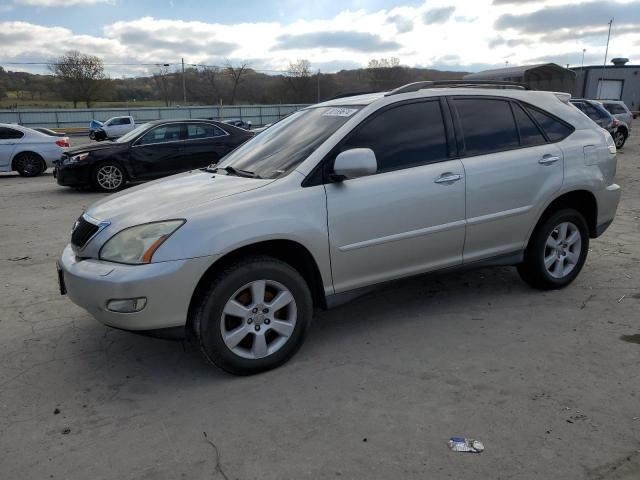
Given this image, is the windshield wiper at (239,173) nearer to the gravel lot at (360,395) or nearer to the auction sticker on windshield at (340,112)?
the auction sticker on windshield at (340,112)

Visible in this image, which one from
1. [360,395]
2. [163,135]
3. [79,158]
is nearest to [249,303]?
[360,395]

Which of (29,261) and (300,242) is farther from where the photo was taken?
(29,261)

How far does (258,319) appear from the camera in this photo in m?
3.32

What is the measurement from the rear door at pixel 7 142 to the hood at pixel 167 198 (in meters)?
11.8

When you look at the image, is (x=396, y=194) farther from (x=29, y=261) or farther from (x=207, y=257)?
(x=29, y=261)

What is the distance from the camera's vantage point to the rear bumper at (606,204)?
15.5ft

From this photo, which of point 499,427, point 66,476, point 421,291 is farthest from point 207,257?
point 421,291

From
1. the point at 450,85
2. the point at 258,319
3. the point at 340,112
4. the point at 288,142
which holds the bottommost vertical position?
the point at 258,319

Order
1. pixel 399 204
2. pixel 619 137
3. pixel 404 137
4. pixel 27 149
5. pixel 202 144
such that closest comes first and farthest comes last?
pixel 399 204
pixel 404 137
pixel 202 144
pixel 27 149
pixel 619 137

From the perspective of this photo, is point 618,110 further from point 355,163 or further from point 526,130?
point 355,163

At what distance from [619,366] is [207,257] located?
2.68 meters

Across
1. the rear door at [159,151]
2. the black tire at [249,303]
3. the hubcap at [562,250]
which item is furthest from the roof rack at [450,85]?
the rear door at [159,151]

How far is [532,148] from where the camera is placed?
14.3ft

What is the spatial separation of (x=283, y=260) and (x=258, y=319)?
439 mm
